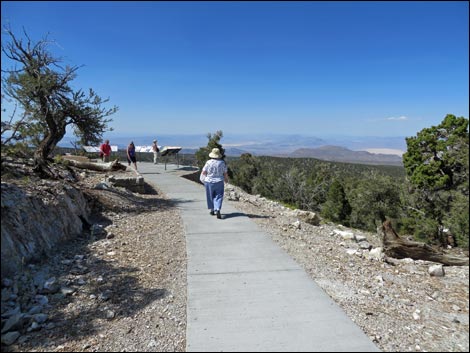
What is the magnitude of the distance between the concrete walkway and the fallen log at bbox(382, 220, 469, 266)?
2.47m

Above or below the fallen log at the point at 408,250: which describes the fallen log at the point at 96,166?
above

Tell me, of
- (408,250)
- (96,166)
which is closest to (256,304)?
(408,250)

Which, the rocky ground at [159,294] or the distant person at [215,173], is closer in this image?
the rocky ground at [159,294]

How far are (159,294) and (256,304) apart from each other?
55.5 inches

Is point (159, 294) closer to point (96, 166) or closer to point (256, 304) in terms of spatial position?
point (256, 304)

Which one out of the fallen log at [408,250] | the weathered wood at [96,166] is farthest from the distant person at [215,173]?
the weathered wood at [96,166]

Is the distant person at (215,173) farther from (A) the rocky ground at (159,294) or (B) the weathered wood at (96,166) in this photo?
(B) the weathered wood at (96,166)

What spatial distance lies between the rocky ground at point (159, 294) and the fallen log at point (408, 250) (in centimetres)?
42

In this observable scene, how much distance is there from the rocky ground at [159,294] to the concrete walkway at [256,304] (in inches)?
8.0

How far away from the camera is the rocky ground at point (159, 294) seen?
3650mm

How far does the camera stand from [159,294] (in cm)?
469

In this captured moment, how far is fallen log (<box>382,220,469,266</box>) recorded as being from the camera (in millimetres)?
6323

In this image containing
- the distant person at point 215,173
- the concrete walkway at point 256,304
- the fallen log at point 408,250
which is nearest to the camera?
the concrete walkway at point 256,304

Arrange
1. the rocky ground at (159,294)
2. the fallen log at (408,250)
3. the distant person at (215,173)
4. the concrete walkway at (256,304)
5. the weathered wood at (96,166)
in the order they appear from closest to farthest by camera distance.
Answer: the concrete walkway at (256,304) → the rocky ground at (159,294) → the fallen log at (408,250) → the distant person at (215,173) → the weathered wood at (96,166)
